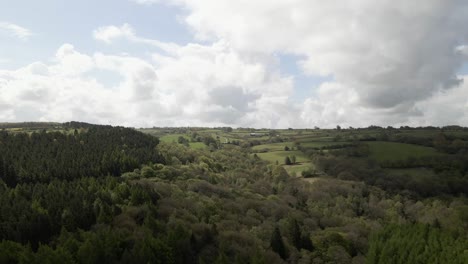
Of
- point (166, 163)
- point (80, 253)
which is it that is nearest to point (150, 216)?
point (80, 253)

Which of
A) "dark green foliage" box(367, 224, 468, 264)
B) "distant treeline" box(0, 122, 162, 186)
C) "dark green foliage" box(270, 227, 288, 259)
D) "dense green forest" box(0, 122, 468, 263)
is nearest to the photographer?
"dense green forest" box(0, 122, 468, 263)

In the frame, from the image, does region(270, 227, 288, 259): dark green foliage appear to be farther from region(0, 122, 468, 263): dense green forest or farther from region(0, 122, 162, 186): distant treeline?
region(0, 122, 162, 186): distant treeline

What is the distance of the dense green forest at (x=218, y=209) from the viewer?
77062 millimetres

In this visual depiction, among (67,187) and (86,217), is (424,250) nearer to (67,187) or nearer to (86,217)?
(86,217)

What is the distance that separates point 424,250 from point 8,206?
104549mm

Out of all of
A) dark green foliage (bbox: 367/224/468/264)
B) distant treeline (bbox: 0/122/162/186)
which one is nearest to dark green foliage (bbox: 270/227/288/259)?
dark green foliage (bbox: 367/224/468/264)

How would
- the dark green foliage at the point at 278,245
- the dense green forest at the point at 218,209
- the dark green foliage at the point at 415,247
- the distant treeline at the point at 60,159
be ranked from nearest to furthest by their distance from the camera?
the dense green forest at the point at 218,209 < the dark green foliage at the point at 415,247 < the dark green foliage at the point at 278,245 < the distant treeline at the point at 60,159

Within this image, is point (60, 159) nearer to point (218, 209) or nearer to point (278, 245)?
point (218, 209)

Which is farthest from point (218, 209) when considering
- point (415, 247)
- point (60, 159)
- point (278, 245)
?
point (60, 159)

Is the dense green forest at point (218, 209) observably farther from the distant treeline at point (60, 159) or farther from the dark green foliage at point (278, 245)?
the distant treeline at point (60, 159)

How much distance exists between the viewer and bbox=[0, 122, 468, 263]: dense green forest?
77062 mm

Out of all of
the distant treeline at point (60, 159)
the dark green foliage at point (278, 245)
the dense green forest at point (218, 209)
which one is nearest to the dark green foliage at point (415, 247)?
the dense green forest at point (218, 209)

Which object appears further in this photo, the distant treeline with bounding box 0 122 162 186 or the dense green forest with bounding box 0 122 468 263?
the distant treeline with bounding box 0 122 162 186

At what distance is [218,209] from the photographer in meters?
112
